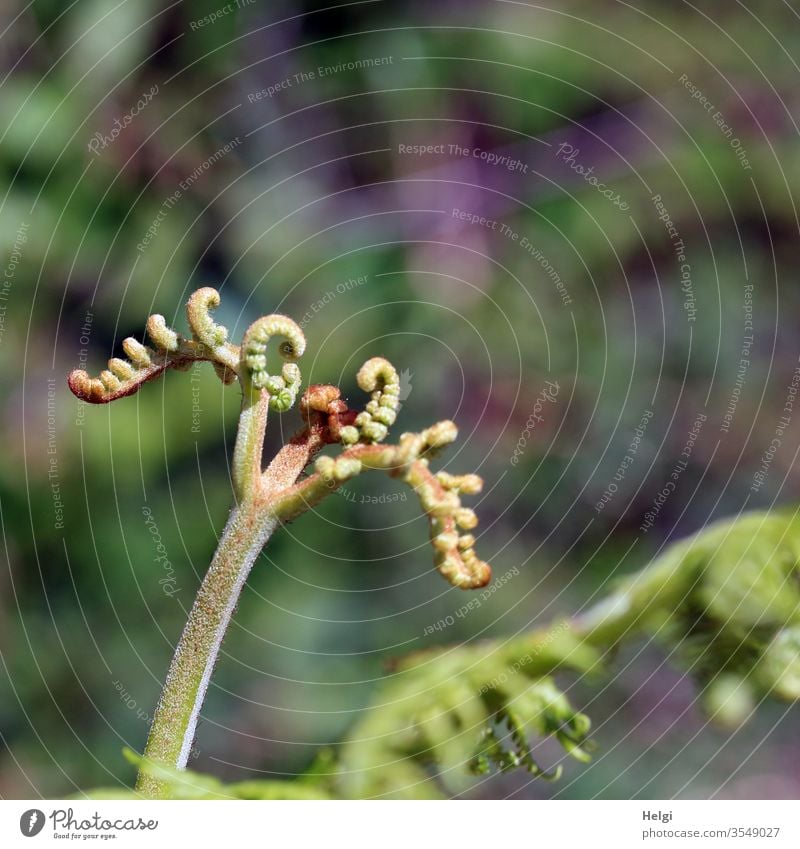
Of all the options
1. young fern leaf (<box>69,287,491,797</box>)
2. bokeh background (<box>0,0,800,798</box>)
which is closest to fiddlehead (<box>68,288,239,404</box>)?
young fern leaf (<box>69,287,491,797</box>)

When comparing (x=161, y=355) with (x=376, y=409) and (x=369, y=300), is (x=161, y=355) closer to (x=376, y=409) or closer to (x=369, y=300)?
(x=376, y=409)

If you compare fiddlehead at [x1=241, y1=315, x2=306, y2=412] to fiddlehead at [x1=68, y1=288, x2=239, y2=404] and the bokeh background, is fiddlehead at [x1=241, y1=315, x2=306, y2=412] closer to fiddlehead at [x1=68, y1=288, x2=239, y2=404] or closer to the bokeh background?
fiddlehead at [x1=68, y1=288, x2=239, y2=404]

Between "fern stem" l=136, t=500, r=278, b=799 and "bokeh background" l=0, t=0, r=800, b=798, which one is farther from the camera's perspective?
"bokeh background" l=0, t=0, r=800, b=798

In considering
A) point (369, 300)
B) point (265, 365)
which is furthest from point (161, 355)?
point (369, 300)

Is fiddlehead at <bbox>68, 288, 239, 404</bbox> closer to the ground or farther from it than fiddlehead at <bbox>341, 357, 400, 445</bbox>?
farther from it

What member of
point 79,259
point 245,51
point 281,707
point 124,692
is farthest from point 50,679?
point 245,51

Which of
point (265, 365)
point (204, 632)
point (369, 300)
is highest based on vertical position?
point (369, 300)
